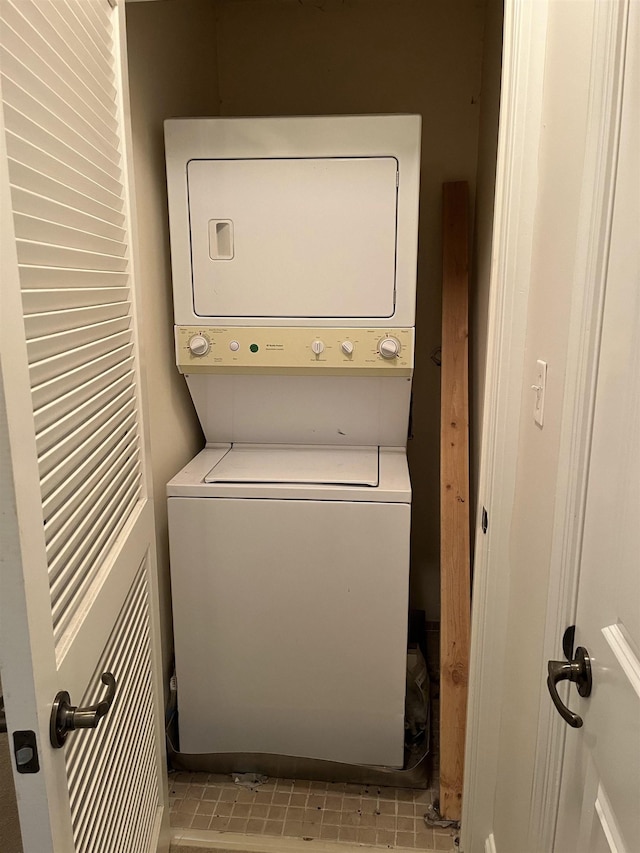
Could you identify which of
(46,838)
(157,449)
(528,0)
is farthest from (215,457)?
(528,0)

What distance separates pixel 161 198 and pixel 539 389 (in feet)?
4.46

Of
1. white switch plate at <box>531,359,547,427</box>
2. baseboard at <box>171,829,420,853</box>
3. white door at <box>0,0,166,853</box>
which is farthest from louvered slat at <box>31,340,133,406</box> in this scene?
baseboard at <box>171,829,420,853</box>

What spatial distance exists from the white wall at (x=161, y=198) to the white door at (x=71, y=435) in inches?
20.0

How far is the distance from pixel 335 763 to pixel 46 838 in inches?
50.2

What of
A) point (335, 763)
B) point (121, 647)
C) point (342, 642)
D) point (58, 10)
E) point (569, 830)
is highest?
point (58, 10)

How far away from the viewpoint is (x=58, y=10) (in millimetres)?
938

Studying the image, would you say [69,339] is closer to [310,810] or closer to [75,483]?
→ [75,483]

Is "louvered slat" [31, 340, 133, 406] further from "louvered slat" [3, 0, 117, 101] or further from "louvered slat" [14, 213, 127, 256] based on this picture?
"louvered slat" [3, 0, 117, 101]

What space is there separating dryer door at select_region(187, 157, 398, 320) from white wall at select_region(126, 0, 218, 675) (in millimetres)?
131

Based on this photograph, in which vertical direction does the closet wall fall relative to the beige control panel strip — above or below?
above

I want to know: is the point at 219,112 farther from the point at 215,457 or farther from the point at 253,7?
the point at 215,457

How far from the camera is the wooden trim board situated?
1810mm

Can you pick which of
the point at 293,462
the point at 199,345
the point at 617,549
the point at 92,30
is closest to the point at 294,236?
the point at 199,345

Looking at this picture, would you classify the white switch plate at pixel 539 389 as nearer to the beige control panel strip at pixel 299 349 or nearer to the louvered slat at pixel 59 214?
the beige control panel strip at pixel 299 349
